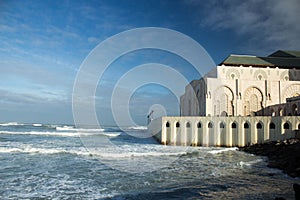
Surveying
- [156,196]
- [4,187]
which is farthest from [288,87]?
[4,187]

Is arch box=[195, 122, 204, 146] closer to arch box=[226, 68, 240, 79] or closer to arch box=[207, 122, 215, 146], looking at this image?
arch box=[207, 122, 215, 146]

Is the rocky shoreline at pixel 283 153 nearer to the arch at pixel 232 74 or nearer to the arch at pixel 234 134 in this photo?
the arch at pixel 234 134

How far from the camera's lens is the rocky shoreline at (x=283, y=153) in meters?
16.2

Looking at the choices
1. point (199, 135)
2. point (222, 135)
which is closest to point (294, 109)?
point (222, 135)

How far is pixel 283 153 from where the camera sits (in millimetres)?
21891

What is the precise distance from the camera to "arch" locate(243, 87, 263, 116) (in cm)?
4478

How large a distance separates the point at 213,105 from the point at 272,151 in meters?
19.5

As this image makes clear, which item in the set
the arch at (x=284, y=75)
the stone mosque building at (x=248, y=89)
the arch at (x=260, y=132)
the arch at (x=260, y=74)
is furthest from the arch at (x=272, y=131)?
the arch at (x=284, y=75)

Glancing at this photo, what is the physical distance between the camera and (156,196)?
10406 millimetres

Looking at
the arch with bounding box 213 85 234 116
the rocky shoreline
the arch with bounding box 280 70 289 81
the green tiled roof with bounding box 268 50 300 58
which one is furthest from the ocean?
the green tiled roof with bounding box 268 50 300 58

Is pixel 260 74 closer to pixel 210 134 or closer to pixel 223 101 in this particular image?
pixel 223 101

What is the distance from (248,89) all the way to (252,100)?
7.47 ft

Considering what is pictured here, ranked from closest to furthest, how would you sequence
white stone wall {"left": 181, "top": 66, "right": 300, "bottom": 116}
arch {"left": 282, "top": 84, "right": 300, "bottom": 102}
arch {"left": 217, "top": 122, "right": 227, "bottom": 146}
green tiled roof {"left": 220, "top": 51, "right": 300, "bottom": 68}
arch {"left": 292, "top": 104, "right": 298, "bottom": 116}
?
1. arch {"left": 217, "top": 122, "right": 227, "bottom": 146}
2. arch {"left": 292, "top": 104, "right": 298, "bottom": 116}
3. white stone wall {"left": 181, "top": 66, "right": 300, "bottom": 116}
4. arch {"left": 282, "top": 84, "right": 300, "bottom": 102}
5. green tiled roof {"left": 220, "top": 51, "right": 300, "bottom": 68}

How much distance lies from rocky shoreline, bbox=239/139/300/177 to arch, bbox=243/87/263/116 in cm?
1829
